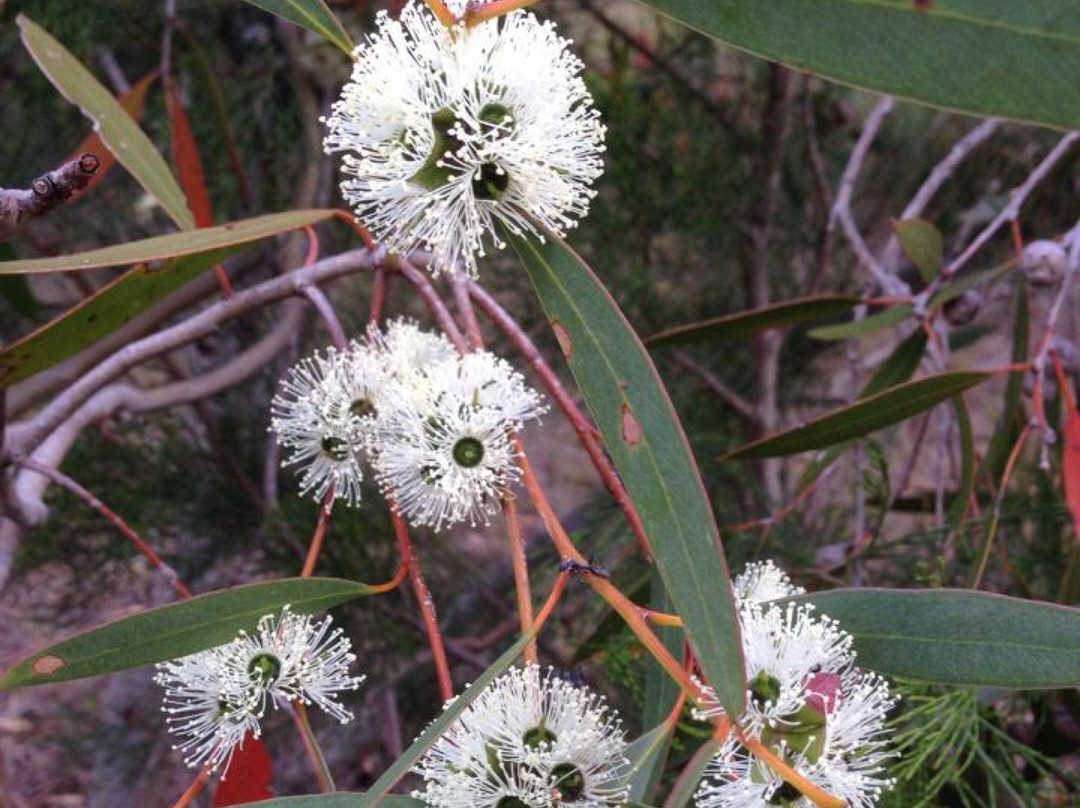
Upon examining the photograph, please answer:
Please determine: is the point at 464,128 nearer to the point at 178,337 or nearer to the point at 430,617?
the point at 430,617

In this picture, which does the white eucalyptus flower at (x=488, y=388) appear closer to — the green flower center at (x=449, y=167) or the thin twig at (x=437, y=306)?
the thin twig at (x=437, y=306)

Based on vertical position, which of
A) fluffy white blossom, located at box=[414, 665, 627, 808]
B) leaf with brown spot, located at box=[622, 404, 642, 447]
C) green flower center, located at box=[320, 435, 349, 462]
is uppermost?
green flower center, located at box=[320, 435, 349, 462]

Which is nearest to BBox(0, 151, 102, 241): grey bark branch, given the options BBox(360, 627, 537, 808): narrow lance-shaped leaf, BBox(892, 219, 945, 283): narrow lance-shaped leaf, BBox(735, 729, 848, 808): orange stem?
BBox(360, 627, 537, 808): narrow lance-shaped leaf

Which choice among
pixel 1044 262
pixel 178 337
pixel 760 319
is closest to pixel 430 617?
pixel 178 337

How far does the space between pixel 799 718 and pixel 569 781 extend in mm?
135

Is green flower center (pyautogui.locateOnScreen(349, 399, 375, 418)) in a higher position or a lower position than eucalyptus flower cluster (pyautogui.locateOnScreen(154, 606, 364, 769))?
higher

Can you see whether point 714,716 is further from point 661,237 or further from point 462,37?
point 661,237

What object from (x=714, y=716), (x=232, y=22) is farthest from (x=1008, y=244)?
(x=714, y=716)

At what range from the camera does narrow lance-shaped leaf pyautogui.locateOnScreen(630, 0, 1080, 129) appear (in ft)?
1.81

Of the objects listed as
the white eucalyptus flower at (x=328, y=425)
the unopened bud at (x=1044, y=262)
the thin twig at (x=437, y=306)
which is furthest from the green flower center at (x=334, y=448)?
the unopened bud at (x=1044, y=262)

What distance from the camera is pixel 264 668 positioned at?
2.64 feet

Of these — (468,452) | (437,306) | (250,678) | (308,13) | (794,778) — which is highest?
(308,13)

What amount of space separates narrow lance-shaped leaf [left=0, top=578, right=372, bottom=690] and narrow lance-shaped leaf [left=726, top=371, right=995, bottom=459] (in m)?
0.48

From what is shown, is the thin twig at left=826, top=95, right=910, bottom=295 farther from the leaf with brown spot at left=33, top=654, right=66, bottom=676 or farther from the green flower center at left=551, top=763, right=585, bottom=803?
the leaf with brown spot at left=33, top=654, right=66, bottom=676
